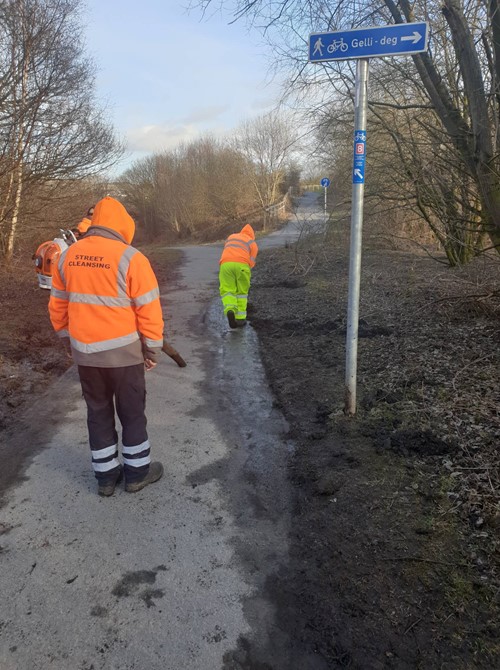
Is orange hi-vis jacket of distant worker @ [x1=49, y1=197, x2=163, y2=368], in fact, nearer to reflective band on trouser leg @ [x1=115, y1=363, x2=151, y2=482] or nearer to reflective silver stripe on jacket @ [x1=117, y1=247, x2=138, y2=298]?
reflective silver stripe on jacket @ [x1=117, y1=247, x2=138, y2=298]

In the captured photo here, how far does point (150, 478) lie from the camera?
3592 millimetres

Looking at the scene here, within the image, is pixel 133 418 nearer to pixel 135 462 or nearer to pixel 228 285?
pixel 135 462

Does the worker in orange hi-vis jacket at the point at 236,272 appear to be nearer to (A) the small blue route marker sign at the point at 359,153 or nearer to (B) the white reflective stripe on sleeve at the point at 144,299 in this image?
(A) the small blue route marker sign at the point at 359,153

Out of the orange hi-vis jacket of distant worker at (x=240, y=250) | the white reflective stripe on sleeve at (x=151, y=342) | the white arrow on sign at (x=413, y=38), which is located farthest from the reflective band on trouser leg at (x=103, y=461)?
the orange hi-vis jacket of distant worker at (x=240, y=250)

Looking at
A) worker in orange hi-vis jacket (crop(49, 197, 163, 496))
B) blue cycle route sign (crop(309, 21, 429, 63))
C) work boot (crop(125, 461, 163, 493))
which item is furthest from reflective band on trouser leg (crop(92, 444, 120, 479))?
blue cycle route sign (crop(309, 21, 429, 63))

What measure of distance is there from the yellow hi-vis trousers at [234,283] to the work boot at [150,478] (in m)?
4.74

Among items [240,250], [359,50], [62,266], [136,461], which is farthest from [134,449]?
[240,250]

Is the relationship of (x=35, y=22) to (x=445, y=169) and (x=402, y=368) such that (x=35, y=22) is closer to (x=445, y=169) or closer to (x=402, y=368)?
(x=445, y=169)

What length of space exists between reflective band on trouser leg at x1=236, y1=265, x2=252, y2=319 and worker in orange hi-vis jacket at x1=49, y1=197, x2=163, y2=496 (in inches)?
182

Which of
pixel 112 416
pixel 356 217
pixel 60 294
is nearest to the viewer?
pixel 60 294

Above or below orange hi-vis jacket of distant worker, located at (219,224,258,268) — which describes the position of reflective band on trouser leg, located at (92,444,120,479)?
below

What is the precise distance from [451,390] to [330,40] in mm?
3311

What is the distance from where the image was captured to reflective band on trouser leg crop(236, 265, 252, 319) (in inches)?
316

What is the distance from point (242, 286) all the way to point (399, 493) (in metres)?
5.36
